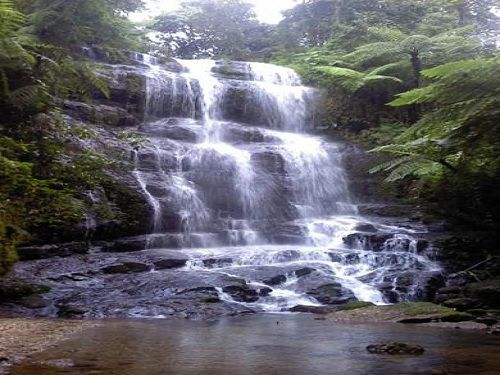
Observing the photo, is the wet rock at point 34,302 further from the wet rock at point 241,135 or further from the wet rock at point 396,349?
the wet rock at point 241,135

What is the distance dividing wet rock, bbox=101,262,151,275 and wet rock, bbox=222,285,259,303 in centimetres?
194

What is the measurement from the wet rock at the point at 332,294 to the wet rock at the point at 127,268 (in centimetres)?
315

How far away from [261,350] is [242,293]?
3.87 m

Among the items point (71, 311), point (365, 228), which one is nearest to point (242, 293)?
point (71, 311)

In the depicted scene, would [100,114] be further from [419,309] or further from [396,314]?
[419,309]

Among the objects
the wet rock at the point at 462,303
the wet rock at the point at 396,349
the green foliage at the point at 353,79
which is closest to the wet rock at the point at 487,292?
the wet rock at the point at 462,303

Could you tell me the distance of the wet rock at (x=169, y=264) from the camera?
9.95 meters

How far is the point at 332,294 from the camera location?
8.84 meters

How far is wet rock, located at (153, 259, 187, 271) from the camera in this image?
9.95 meters

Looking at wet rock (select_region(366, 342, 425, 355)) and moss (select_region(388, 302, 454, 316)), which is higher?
wet rock (select_region(366, 342, 425, 355))

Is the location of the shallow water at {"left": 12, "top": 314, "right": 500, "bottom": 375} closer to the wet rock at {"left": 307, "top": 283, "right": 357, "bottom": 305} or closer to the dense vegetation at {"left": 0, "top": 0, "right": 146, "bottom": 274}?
the wet rock at {"left": 307, "top": 283, "right": 357, "bottom": 305}

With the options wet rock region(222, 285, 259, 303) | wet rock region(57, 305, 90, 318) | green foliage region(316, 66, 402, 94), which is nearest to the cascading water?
wet rock region(222, 285, 259, 303)

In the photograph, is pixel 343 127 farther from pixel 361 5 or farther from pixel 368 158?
pixel 361 5

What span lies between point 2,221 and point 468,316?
6201mm
